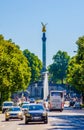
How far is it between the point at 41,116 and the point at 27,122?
7.54ft

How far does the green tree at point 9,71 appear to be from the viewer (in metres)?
95.5

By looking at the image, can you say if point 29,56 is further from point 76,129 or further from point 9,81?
point 76,129

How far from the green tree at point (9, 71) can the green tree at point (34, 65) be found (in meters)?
67.8

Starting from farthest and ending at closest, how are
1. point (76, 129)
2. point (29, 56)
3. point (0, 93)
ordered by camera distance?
1. point (29, 56)
2. point (0, 93)
3. point (76, 129)

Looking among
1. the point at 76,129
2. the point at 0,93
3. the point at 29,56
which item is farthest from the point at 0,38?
the point at 29,56

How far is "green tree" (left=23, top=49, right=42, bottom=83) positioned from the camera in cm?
19038

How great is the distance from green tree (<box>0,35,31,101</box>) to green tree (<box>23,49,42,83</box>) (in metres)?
67.8

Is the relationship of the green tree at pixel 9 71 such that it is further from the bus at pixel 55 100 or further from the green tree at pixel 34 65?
the green tree at pixel 34 65

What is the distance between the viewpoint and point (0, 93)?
10312 centimetres

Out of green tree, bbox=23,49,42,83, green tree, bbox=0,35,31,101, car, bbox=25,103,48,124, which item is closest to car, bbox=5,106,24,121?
car, bbox=25,103,48,124

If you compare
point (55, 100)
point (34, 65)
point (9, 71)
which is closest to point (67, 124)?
point (9, 71)

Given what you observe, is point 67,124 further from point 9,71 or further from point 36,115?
point 9,71

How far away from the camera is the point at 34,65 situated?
19212cm

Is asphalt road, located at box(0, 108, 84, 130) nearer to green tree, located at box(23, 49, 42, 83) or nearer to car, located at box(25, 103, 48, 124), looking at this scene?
car, located at box(25, 103, 48, 124)
